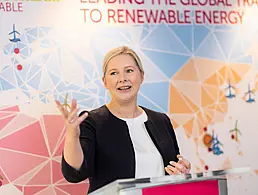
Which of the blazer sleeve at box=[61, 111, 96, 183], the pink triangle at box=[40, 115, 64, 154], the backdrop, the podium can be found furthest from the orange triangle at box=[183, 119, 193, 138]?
the podium

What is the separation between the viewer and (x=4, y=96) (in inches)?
95.0

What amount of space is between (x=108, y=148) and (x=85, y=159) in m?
0.15

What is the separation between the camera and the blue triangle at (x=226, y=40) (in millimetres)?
2775

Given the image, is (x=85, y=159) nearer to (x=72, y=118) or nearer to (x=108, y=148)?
(x=108, y=148)

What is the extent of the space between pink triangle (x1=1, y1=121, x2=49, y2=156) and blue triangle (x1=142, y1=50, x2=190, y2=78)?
2.37ft

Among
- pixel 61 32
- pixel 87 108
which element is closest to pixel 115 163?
pixel 87 108

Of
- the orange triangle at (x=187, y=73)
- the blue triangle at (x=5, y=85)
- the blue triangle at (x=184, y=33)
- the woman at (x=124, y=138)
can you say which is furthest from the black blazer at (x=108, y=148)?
the blue triangle at (x=184, y=33)

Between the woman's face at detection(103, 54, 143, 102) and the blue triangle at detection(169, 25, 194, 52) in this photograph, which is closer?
the woman's face at detection(103, 54, 143, 102)

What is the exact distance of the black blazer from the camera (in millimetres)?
1839

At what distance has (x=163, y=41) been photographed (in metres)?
2.69

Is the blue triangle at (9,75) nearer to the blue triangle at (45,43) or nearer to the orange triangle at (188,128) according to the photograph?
the blue triangle at (45,43)

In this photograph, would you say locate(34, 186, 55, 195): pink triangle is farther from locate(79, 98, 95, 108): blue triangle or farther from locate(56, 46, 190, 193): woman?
locate(56, 46, 190, 193): woman

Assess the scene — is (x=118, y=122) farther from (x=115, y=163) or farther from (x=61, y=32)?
(x=61, y=32)

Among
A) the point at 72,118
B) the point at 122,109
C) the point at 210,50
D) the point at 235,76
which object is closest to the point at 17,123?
the point at 122,109
